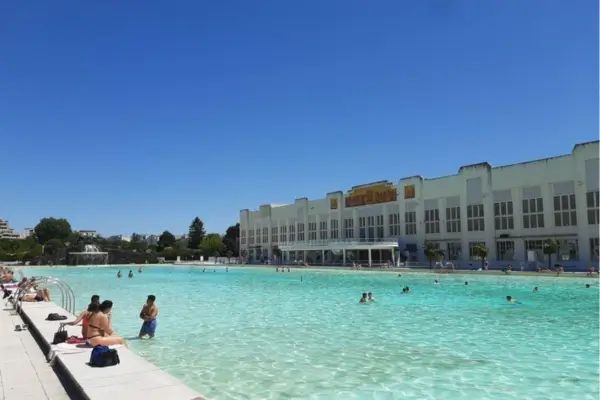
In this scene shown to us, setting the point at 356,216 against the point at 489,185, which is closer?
the point at 489,185

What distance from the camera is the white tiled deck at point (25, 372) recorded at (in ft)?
21.0

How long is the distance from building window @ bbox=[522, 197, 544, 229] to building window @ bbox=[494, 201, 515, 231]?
4.55 feet

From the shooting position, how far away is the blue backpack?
727 centimetres

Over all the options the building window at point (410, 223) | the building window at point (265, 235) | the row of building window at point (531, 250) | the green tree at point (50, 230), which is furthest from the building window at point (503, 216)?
the green tree at point (50, 230)

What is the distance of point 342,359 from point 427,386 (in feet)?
7.74

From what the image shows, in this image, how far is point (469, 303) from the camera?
68.6 feet

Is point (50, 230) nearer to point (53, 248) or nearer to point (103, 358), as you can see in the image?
point (53, 248)

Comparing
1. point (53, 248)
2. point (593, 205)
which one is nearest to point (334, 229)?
point (593, 205)

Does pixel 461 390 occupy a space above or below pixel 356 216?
below

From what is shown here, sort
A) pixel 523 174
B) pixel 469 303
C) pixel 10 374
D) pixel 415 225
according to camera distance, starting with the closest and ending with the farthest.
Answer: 1. pixel 10 374
2. pixel 469 303
3. pixel 523 174
4. pixel 415 225

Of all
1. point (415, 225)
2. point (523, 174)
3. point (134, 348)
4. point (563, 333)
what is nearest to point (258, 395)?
point (134, 348)

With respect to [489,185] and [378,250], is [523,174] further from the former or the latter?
[378,250]

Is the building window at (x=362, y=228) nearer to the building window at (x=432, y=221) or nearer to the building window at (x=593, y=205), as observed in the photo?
the building window at (x=432, y=221)

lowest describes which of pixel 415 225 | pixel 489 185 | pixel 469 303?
pixel 469 303
